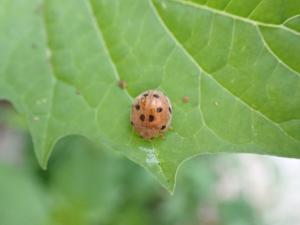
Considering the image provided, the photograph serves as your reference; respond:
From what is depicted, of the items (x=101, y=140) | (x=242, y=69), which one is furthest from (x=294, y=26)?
(x=101, y=140)

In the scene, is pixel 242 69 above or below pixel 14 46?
above

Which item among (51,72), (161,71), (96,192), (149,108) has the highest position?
(161,71)

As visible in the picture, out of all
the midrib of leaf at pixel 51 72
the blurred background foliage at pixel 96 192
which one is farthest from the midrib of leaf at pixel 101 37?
the blurred background foliage at pixel 96 192

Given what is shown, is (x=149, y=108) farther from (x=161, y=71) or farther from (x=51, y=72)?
(x=51, y=72)

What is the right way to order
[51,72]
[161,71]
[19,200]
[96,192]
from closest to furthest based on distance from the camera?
[161,71]
[51,72]
[19,200]
[96,192]

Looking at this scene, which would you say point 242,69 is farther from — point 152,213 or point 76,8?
point 152,213

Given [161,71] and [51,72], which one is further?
[51,72]

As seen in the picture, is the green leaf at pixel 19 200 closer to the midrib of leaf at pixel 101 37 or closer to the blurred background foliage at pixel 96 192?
the blurred background foliage at pixel 96 192

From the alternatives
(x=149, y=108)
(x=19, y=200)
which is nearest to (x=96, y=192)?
(x=19, y=200)
